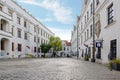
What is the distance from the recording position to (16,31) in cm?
3922

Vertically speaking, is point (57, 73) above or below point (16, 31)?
below

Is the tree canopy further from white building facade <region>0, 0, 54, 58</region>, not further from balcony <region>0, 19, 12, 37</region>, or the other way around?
balcony <region>0, 19, 12, 37</region>

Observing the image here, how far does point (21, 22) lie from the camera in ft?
139

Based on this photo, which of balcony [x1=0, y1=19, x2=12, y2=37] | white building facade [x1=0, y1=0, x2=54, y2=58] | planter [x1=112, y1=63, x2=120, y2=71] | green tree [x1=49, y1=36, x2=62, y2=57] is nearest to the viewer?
planter [x1=112, y1=63, x2=120, y2=71]

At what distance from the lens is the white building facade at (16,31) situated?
33.0 m

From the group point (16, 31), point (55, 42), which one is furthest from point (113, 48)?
point (55, 42)

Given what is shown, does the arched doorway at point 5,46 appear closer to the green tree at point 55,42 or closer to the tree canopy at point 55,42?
the green tree at point 55,42

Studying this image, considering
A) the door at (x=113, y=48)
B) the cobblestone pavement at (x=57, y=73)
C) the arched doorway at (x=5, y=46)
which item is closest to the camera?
the cobblestone pavement at (x=57, y=73)

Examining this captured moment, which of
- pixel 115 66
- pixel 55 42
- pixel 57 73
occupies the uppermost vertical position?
pixel 55 42

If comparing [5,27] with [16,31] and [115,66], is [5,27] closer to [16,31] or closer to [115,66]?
[16,31]

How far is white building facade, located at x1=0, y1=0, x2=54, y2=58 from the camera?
33.0m

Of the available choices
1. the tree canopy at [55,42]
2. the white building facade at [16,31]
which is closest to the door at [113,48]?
the white building facade at [16,31]

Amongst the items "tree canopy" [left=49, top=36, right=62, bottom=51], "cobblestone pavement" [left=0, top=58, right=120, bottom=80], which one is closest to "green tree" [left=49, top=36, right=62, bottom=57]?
"tree canopy" [left=49, top=36, right=62, bottom=51]

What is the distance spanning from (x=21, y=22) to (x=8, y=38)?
9.98 meters
